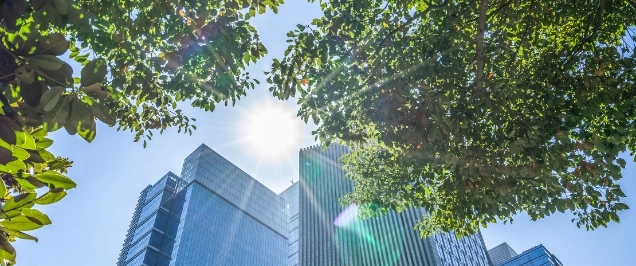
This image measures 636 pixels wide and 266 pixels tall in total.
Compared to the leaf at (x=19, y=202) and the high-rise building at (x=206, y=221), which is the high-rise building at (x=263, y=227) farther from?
the leaf at (x=19, y=202)

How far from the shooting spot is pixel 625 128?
5652 mm

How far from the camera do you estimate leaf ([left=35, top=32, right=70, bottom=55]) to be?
1.05 m

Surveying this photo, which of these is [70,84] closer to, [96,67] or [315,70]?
[96,67]

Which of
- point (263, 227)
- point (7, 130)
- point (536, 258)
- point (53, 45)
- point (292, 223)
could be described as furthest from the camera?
point (292, 223)

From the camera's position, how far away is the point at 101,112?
1173 millimetres

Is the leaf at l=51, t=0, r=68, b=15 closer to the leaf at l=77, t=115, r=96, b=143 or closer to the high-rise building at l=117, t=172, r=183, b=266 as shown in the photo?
the leaf at l=77, t=115, r=96, b=143

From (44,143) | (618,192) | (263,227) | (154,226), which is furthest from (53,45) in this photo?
(263,227)

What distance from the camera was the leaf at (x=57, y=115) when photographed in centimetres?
110

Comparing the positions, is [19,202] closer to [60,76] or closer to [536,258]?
[60,76]

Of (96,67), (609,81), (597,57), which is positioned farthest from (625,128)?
(96,67)

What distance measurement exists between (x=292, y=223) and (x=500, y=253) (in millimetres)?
70964

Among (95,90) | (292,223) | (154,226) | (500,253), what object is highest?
(292,223)

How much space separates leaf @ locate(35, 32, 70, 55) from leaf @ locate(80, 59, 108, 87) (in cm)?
12

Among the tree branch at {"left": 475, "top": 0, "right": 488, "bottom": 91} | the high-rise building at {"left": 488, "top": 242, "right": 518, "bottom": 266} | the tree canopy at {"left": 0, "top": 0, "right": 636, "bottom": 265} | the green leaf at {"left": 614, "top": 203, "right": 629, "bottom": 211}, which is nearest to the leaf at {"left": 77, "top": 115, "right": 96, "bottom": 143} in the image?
the tree canopy at {"left": 0, "top": 0, "right": 636, "bottom": 265}
